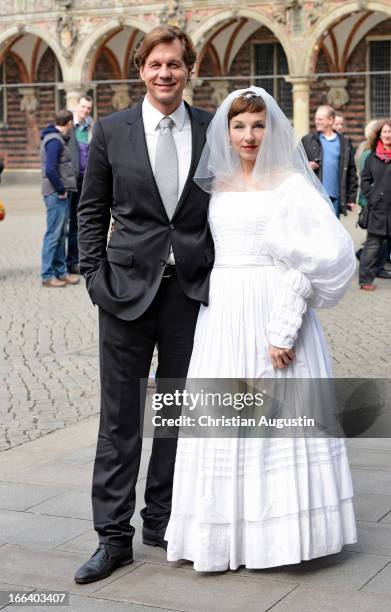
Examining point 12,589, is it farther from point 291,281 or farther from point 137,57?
point 137,57

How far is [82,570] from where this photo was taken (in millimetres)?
3906

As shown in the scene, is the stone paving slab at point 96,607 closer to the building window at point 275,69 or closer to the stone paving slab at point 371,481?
the stone paving slab at point 371,481

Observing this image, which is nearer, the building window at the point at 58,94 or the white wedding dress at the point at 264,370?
the white wedding dress at the point at 264,370

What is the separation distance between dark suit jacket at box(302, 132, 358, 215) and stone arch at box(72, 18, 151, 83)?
19008 mm

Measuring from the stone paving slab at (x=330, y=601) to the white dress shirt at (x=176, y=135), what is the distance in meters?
1.35

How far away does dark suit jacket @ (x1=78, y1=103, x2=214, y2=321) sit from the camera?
404 centimetres

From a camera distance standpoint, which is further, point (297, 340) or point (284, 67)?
point (284, 67)

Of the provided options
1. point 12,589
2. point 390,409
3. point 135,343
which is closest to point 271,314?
point 135,343

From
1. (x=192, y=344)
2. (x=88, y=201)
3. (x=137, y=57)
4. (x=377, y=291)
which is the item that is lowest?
(x=377, y=291)

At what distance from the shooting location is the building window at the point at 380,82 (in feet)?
97.5

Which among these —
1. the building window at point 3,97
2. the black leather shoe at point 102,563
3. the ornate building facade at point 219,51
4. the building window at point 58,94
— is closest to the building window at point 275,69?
the ornate building facade at point 219,51

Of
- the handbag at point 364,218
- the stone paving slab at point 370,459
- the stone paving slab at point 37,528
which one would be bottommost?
the stone paving slab at point 370,459

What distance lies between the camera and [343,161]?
1154cm

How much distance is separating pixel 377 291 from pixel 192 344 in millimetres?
7501
